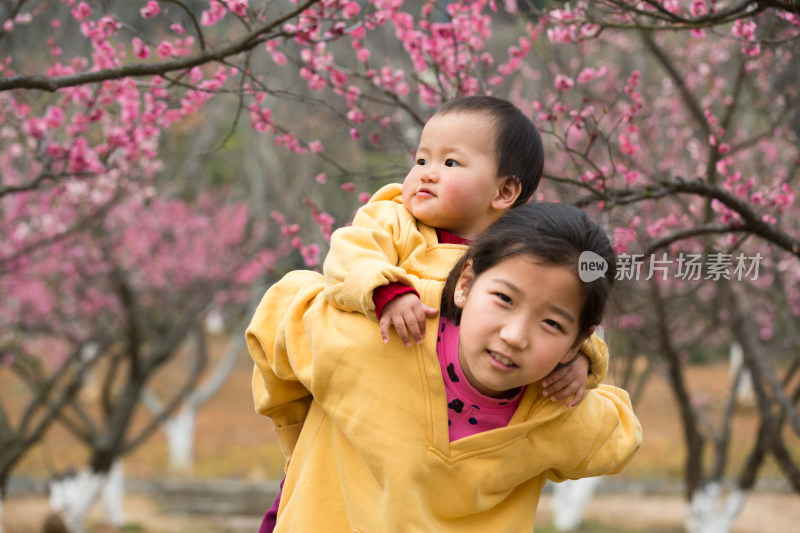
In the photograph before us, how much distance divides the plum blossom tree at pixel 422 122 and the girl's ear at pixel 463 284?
10.9 inches

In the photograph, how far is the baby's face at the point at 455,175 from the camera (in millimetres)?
1649

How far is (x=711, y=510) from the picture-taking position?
6.78 meters

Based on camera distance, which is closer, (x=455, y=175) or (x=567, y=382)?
(x=567, y=382)

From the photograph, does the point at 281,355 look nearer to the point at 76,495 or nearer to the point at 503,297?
the point at 503,297

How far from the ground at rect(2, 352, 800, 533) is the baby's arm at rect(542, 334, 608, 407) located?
7.54 m

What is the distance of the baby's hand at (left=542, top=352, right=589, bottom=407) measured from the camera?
1473mm

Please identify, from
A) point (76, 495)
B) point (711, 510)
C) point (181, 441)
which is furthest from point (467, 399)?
point (181, 441)

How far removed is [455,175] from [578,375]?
0.45 m

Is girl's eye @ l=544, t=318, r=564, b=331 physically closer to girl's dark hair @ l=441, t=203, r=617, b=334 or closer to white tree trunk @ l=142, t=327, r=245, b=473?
girl's dark hair @ l=441, t=203, r=617, b=334

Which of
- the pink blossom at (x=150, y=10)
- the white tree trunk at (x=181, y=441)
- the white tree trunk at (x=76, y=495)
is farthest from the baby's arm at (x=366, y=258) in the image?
the white tree trunk at (x=181, y=441)

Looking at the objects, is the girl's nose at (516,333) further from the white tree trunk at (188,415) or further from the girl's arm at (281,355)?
the white tree trunk at (188,415)

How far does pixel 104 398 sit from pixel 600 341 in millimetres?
7403

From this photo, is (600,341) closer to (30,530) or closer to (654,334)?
(654,334)

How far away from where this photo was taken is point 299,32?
2846mm
